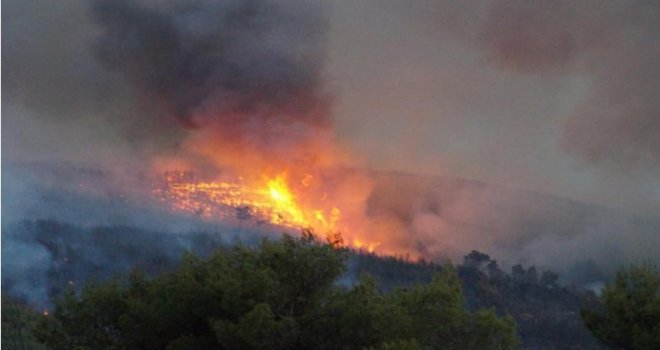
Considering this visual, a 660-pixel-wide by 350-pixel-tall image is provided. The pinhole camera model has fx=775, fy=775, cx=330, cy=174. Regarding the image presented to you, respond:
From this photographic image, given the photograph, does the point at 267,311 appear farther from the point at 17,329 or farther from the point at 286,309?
the point at 17,329

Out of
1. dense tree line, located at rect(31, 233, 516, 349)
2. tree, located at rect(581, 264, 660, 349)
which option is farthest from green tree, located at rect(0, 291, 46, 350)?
tree, located at rect(581, 264, 660, 349)

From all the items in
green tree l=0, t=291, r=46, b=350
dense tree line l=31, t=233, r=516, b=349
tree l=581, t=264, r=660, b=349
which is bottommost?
dense tree line l=31, t=233, r=516, b=349

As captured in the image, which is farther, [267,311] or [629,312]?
[629,312]

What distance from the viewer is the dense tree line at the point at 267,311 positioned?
14.5m

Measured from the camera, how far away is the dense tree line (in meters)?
14.5

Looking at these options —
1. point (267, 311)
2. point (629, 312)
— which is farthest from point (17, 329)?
point (629, 312)

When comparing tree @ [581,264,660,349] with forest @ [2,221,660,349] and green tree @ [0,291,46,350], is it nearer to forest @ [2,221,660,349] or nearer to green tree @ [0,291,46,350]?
forest @ [2,221,660,349]

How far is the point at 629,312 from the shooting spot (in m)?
16.9

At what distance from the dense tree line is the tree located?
2.23m

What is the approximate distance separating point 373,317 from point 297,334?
1.45m

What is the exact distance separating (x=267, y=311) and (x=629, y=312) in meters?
8.21

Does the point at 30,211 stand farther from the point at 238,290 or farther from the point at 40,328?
Answer: the point at 238,290

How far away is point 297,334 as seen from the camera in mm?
14461

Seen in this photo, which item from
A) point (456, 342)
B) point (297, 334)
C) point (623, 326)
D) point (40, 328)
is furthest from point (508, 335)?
point (40, 328)
